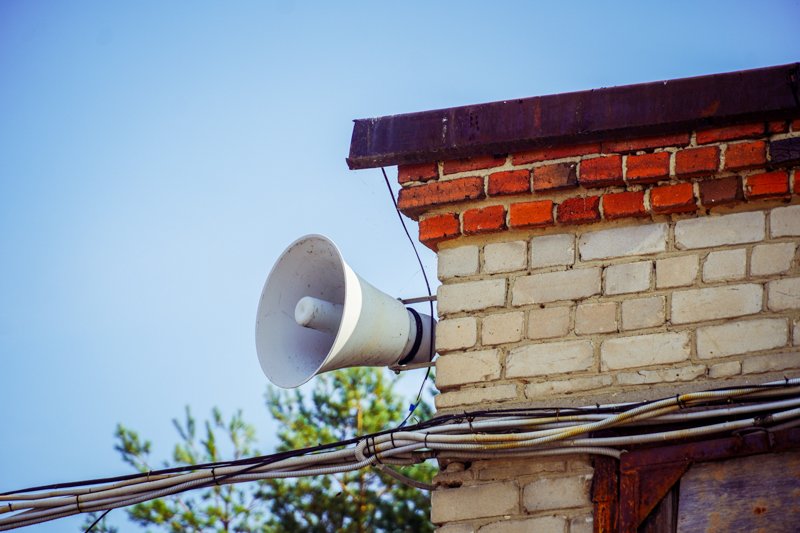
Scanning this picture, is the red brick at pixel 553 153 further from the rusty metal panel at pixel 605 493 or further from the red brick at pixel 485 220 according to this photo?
the rusty metal panel at pixel 605 493

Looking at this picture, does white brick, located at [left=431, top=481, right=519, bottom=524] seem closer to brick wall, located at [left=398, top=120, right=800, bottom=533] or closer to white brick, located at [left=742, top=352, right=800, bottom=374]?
brick wall, located at [left=398, top=120, right=800, bottom=533]

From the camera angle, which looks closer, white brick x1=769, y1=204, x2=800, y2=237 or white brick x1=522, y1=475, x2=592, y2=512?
white brick x1=522, y1=475, x2=592, y2=512

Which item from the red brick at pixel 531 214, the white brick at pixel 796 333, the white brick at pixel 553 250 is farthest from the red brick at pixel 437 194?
the white brick at pixel 796 333

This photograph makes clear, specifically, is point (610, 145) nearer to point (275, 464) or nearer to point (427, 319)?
point (427, 319)

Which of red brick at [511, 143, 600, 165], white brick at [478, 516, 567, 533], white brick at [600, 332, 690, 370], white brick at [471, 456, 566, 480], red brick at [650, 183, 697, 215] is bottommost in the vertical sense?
white brick at [478, 516, 567, 533]

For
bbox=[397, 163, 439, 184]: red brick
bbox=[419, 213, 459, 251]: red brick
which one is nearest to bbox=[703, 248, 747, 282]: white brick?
bbox=[419, 213, 459, 251]: red brick

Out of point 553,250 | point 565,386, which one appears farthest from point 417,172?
point 565,386

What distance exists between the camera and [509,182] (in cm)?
379

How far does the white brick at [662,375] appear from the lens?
11.3ft

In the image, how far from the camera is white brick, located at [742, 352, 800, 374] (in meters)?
3.36

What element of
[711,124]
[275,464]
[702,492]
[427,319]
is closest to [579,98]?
[711,124]

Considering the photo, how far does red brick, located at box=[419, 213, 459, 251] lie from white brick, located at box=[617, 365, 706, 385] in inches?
29.7

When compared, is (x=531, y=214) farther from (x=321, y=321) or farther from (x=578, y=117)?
(x=321, y=321)

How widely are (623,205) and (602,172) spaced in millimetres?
127
